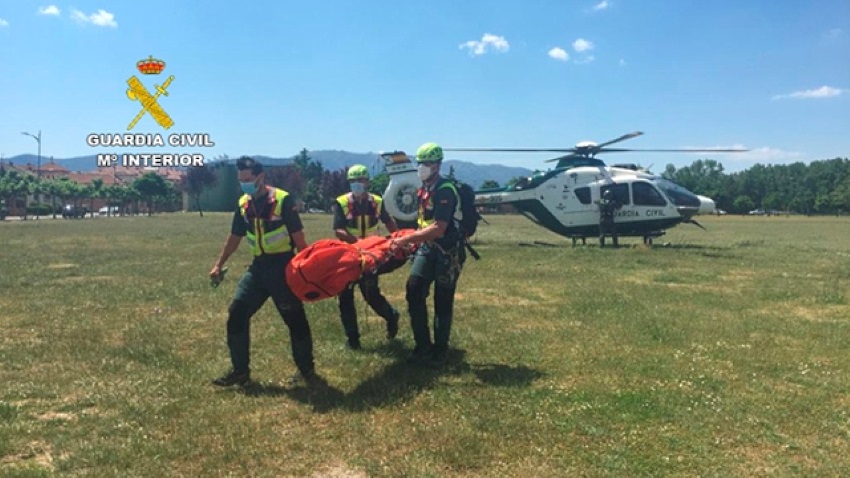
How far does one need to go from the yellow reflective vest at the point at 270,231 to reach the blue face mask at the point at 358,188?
6.91 feet

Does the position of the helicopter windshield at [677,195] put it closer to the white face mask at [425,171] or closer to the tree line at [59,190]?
the white face mask at [425,171]

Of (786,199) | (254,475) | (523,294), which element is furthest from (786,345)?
(786,199)

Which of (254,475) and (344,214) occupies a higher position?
(344,214)

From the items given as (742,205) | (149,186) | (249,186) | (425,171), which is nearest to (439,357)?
(425,171)

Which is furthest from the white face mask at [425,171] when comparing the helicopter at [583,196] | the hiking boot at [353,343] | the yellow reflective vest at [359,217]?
the helicopter at [583,196]

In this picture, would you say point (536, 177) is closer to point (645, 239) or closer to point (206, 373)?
point (645, 239)

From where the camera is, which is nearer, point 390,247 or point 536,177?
point 390,247

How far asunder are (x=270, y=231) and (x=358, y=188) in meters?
2.32

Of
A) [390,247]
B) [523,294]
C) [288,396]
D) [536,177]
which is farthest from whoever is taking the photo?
[536,177]

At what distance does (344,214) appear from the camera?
28.1 feet

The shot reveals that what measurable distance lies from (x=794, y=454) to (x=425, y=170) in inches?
177

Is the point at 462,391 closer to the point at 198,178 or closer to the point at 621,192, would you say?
the point at 621,192

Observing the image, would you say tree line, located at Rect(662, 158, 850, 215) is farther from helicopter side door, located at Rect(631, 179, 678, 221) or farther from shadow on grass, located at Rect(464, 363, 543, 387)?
shadow on grass, located at Rect(464, 363, 543, 387)

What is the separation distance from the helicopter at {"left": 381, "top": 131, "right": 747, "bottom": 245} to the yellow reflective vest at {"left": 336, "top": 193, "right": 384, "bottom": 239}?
1344 cm
